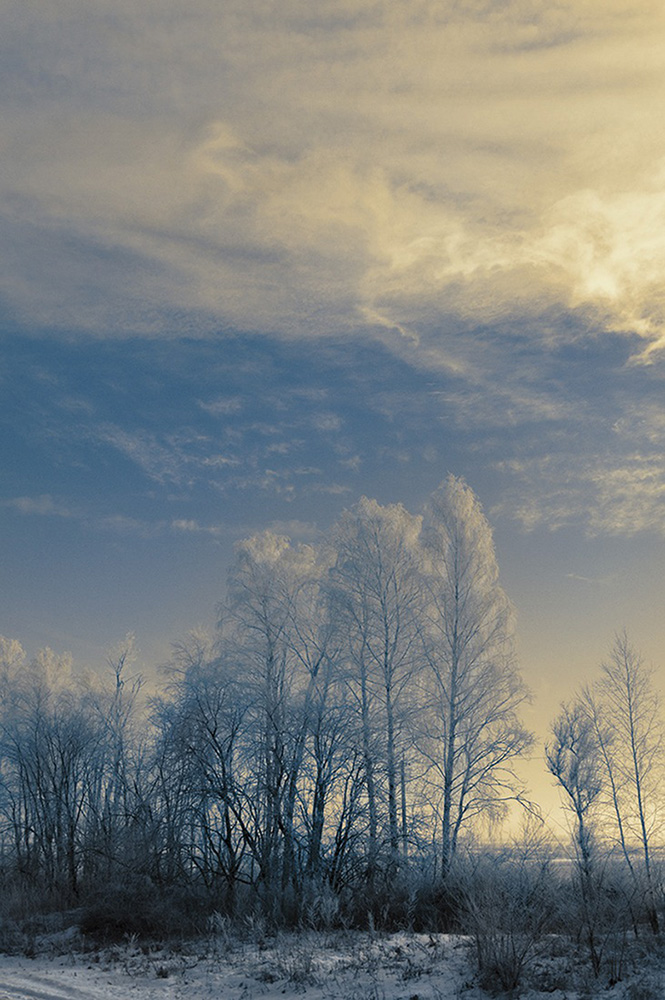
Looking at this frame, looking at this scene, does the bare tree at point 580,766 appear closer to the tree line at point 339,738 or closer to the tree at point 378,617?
the tree line at point 339,738

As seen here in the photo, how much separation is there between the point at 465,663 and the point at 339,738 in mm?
4354

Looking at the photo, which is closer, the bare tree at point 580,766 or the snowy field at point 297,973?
the snowy field at point 297,973

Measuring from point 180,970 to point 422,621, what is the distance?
12.2 metres

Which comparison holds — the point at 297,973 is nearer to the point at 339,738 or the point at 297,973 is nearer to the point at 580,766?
the point at 339,738

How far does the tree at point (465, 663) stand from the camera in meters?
23.1

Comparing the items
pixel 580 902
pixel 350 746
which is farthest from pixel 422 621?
pixel 580 902

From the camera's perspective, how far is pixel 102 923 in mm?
22125

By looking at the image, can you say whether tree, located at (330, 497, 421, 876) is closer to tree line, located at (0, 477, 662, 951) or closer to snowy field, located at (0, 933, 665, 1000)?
tree line, located at (0, 477, 662, 951)

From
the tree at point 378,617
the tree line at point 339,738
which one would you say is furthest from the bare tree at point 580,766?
the tree at point 378,617

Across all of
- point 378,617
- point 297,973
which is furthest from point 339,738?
point 297,973

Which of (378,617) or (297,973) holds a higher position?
(378,617)

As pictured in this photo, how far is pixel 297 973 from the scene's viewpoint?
15.0 metres

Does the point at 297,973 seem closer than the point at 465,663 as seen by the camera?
Yes

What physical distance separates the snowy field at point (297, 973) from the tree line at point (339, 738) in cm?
255
